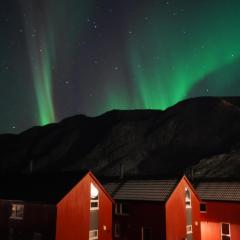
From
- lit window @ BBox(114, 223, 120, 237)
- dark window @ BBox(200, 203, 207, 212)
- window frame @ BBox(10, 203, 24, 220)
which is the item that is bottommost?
lit window @ BBox(114, 223, 120, 237)

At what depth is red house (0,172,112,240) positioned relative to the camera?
28.9 meters

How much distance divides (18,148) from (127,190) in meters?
93.7

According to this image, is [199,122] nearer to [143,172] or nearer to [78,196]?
[143,172]

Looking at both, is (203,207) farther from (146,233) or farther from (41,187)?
(41,187)

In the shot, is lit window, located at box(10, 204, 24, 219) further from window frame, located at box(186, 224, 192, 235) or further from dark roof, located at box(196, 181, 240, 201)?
dark roof, located at box(196, 181, 240, 201)

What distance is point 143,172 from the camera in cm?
8206

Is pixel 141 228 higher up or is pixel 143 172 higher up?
pixel 143 172

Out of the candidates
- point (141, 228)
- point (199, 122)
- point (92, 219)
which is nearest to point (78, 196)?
point (92, 219)

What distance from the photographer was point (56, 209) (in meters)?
28.5

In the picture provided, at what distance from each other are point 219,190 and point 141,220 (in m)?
10.5

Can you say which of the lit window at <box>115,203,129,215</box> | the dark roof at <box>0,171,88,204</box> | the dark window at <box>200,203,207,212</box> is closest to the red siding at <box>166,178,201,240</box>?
the dark window at <box>200,203,207,212</box>

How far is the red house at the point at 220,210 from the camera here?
36.6 meters

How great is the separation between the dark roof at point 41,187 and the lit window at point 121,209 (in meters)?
8.02

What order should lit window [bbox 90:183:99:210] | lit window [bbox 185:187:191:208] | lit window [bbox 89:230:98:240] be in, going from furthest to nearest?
lit window [bbox 185:187:191:208] < lit window [bbox 90:183:99:210] < lit window [bbox 89:230:98:240]
